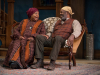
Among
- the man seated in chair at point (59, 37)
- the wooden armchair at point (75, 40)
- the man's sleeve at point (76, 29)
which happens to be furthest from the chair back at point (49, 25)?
the man's sleeve at point (76, 29)

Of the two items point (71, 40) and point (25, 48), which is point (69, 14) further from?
point (25, 48)

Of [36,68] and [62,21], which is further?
[62,21]

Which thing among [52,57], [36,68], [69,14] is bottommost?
[36,68]

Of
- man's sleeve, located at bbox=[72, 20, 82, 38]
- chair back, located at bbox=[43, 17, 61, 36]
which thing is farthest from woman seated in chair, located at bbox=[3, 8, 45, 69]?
man's sleeve, located at bbox=[72, 20, 82, 38]

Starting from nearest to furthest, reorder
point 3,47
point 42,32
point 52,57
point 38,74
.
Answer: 1. point 38,74
2. point 52,57
3. point 42,32
4. point 3,47

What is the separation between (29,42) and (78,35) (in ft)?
3.18

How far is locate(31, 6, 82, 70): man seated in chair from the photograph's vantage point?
349 centimetres

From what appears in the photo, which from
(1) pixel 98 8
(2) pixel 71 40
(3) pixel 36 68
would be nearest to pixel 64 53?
(2) pixel 71 40

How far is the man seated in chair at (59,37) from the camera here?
349 cm

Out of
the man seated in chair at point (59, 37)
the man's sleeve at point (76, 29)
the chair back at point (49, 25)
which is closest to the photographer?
the man seated in chair at point (59, 37)

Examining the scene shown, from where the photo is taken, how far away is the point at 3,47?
6414 millimetres

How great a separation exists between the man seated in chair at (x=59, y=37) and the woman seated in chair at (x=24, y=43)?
0.70ft

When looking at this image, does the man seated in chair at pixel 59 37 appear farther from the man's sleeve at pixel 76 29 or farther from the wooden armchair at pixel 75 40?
the wooden armchair at pixel 75 40

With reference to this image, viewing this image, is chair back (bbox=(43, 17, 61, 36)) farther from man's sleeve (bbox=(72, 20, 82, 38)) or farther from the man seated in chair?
man's sleeve (bbox=(72, 20, 82, 38))
